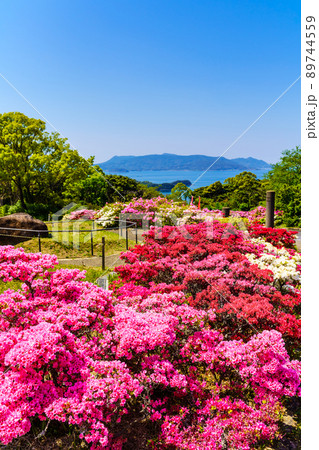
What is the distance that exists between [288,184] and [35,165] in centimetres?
1265

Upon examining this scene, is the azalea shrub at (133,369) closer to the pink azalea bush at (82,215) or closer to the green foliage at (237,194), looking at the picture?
the pink azalea bush at (82,215)

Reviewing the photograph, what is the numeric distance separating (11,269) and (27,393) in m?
1.59

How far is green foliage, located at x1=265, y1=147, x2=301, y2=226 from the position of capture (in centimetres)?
1288

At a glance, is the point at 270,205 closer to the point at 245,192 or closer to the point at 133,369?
the point at 133,369

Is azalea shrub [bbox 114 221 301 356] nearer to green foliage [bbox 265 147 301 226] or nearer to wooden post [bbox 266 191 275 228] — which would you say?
wooden post [bbox 266 191 275 228]

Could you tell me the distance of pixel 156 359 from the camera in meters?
2.64

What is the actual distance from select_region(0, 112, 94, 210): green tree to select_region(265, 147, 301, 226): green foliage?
9.72 m

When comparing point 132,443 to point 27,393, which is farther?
point 132,443

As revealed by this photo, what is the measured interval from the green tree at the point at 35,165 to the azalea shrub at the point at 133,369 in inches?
462

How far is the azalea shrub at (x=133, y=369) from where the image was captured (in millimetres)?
2078

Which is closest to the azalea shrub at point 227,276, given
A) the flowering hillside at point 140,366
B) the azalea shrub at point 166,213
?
the flowering hillside at point 140,366
